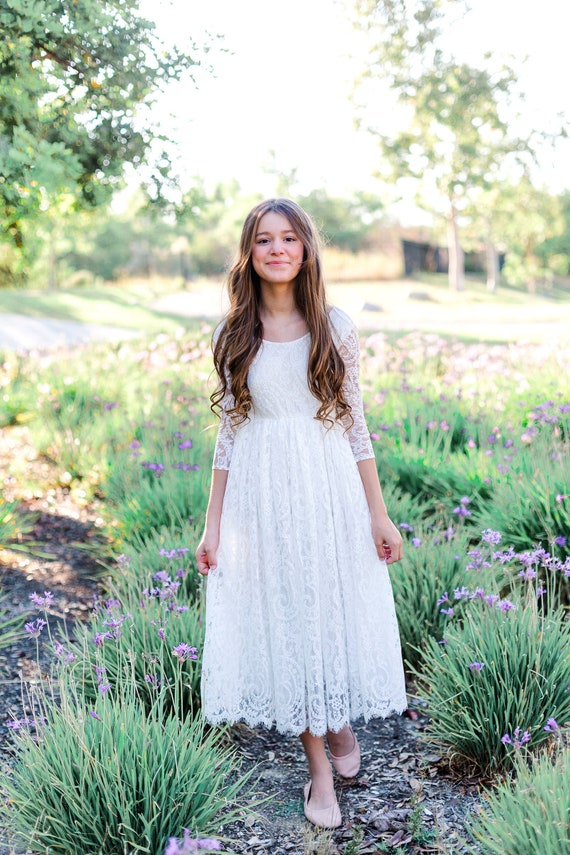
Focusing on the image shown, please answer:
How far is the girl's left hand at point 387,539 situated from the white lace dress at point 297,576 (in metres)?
0.03

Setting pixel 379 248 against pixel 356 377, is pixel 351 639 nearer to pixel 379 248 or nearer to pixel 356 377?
pixel 356 377

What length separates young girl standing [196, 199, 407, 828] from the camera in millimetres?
2500

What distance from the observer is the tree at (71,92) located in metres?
3.55

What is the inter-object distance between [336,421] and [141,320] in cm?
1790

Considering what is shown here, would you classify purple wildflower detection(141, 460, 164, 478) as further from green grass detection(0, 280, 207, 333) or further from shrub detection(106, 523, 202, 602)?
green grass detection(0, 280, 207, 333)

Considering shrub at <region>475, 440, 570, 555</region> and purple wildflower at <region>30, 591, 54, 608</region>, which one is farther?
shrub at <region>475, 440, 570, 555</region>

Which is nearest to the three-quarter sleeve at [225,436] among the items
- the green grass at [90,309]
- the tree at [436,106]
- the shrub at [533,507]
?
the shrub at [533,507]

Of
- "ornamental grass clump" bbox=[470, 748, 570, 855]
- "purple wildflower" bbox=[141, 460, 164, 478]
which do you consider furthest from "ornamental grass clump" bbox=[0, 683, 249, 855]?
"purple wildflower" bbox=[141, 460, 164, 478]

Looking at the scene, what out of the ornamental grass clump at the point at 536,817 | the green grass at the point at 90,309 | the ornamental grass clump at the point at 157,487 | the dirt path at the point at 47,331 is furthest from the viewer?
the green grass at the point at 90,309

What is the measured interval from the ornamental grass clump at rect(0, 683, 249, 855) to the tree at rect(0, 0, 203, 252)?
245 centimetres

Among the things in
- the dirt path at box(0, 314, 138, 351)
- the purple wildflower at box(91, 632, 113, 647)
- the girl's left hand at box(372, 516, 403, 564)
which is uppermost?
the girl's left hand at box(372, 516, 403, 564)

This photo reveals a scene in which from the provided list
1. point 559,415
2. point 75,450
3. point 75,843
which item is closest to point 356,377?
point 75,843

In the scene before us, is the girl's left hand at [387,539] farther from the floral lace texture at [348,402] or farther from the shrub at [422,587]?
the shrub at [422,587]

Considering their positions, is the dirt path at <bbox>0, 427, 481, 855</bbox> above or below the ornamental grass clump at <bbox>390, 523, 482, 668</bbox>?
below
